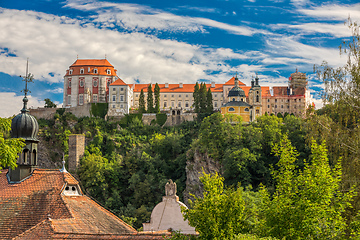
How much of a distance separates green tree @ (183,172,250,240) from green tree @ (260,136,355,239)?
126 centimetres

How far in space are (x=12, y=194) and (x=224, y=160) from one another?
121 feet

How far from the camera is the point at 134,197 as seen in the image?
206 ft

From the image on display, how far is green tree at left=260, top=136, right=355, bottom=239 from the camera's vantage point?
47.0 ft

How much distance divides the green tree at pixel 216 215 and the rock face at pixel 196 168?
143 ft

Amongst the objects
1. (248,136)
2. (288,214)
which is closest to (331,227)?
(288,214)

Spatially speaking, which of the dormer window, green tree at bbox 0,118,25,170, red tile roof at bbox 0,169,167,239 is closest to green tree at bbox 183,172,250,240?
red tile roof at bbox 0,169,167,239

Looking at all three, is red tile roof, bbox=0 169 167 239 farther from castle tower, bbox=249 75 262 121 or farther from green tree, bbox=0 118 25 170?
castle tower, bbox=249 75 262 121

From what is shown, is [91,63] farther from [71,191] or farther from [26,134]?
[71,191]

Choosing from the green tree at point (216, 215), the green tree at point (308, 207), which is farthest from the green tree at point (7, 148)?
the green tree at point (308, 207)

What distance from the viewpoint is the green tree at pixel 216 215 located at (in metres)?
14.5

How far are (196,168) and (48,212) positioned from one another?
43169 mm

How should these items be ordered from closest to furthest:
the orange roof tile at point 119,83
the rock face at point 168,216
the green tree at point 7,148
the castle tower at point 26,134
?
the green tree at point 7,148, the rock face at point 168,216, the castle tower at point 26,134, the orange roof tile at point 119,83

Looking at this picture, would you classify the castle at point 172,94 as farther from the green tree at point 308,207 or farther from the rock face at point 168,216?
the green tree at point 308,207

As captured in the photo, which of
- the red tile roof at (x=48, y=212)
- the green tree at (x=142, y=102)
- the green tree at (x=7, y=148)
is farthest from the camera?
the green tree at (x=142, y=102)
